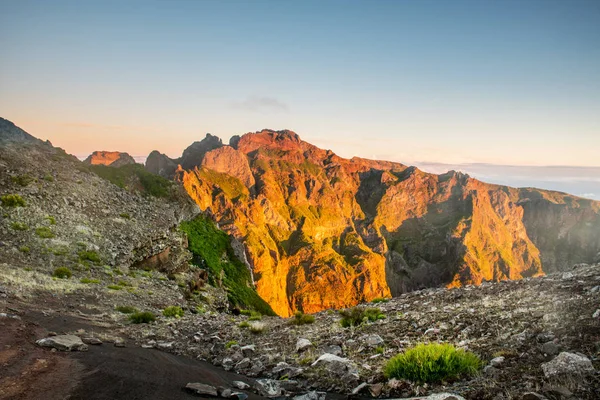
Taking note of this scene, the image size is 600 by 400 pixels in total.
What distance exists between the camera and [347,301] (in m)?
193

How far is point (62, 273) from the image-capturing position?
2017 centimetres

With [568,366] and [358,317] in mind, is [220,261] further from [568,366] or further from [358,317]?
[568,366]

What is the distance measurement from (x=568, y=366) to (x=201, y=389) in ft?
21.1

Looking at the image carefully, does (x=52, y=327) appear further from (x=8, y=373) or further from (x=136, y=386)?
(x=136, y=386)

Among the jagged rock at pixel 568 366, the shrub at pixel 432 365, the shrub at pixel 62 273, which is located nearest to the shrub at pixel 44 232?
the shrub at pixel 62 273

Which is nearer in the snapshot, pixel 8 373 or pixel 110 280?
pixel 8 373

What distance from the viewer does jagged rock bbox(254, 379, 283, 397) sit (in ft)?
23.9

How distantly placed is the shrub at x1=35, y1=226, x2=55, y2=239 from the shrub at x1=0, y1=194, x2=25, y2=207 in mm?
2872

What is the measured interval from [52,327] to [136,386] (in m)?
6.65

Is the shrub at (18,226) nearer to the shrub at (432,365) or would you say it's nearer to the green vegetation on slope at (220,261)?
the green vegetation on slope at (220,261)

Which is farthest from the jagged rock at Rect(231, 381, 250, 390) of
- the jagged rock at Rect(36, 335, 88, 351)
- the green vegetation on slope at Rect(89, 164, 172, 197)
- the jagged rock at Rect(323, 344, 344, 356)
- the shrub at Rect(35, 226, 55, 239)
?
the green vegetation on slope at Rect(89, 164, 172, 197)

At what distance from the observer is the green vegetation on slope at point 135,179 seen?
121 ft

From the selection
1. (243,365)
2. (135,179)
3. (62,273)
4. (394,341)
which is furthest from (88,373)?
(135,179)

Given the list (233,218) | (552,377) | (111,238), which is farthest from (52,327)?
(233,218)
